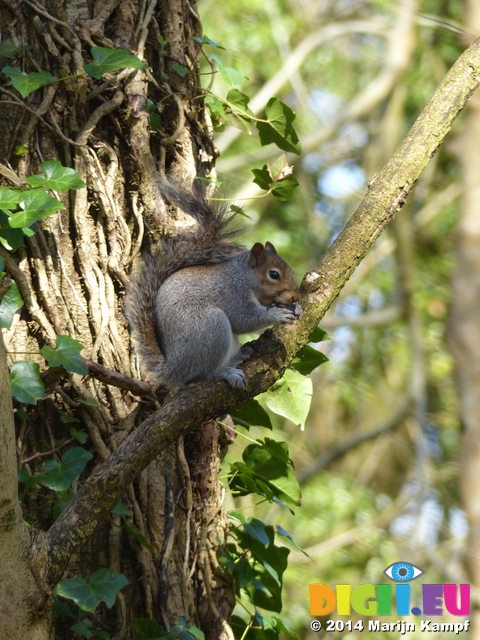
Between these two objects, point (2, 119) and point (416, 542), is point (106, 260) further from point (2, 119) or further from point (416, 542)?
point (416, 542)

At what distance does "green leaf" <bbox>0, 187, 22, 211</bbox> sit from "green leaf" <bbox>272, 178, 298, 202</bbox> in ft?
1.89

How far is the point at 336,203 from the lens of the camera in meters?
4.87

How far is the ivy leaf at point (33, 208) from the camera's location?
119 centimetres

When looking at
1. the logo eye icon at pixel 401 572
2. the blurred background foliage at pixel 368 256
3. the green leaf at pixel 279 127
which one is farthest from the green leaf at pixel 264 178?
the blurred background foliage at pixel 368 256

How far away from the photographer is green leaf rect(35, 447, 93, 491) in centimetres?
119

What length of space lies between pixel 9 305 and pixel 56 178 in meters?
0.23

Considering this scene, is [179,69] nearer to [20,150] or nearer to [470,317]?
[20,150]

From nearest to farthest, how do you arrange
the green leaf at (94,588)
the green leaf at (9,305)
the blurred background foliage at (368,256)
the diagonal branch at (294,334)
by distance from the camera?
the diagonal branch at (294,334), the green leaf at (94,588), the green leaf at (9,305), the blurred background foliage at (368,256)

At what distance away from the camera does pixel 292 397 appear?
1540 mm

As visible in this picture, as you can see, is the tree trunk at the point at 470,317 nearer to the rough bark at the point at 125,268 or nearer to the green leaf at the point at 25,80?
the rough bark at the point at 125,268

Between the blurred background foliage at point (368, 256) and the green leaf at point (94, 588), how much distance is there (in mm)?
2687

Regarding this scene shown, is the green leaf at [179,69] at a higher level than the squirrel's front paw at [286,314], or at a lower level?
higher

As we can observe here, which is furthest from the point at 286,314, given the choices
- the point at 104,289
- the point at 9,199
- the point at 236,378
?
the point at 9,199

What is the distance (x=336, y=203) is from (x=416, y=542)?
2.28 meters
